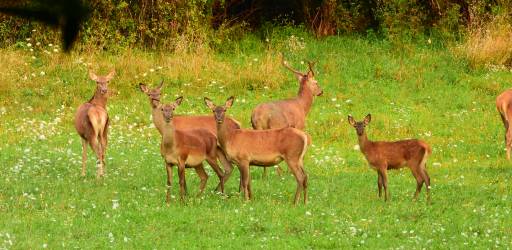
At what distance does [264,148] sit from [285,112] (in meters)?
2.85

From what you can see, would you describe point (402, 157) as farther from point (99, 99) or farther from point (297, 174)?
point (99, 99)

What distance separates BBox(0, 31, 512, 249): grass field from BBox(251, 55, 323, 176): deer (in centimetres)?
67

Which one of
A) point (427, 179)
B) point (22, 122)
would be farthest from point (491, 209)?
point (22, 122)

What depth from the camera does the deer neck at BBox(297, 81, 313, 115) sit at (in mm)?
13344

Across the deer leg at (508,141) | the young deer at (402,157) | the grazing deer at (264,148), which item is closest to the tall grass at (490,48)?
the deer leg at (508,141)

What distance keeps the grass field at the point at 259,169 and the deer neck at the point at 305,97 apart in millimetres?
777

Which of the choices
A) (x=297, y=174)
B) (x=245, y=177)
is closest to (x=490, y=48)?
(x=297, y=174)

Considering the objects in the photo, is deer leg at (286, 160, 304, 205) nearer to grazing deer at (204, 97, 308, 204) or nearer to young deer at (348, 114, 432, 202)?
grazing deer at (204, 97, 308, 204)

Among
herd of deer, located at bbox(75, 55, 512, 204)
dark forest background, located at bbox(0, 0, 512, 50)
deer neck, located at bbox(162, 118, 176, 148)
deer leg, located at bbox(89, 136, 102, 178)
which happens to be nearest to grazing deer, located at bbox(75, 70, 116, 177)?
deer leg, located at bbox(89, 136, 102, 178)

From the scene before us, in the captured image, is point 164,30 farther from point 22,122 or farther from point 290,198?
point 290,198

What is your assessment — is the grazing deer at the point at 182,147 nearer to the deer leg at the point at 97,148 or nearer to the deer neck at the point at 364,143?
the deer neck at the point at 364,143

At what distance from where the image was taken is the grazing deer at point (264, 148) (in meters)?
9.68

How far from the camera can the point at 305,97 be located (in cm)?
1348

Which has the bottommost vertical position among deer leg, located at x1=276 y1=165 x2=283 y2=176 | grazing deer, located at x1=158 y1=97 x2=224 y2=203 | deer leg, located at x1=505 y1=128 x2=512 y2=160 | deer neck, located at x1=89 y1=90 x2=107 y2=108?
deer leg, located at x1=276 y1=165 x2=283 y2=176
